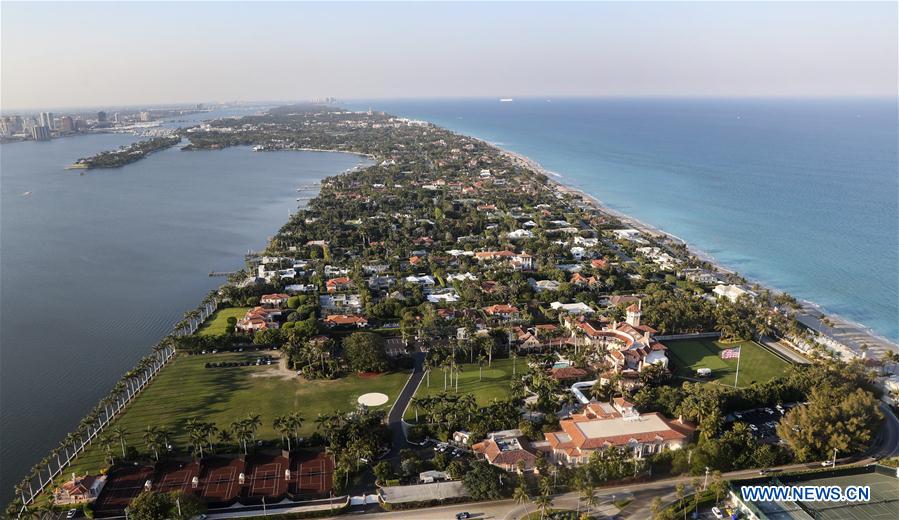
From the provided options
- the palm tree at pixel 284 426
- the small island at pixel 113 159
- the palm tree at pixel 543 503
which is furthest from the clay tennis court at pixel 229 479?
the small island at pixel 113 159

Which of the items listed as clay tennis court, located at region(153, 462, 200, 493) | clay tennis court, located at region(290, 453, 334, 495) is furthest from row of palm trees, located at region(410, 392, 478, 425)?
clay tennis court, located at region(153, 462, 200, 493)

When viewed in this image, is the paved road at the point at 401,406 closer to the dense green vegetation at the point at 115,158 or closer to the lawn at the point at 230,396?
the lawn at the point at 230,396

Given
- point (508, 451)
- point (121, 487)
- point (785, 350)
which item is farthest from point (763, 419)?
point (121, 487)

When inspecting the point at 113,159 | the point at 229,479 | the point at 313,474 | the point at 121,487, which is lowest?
the point at 313,474

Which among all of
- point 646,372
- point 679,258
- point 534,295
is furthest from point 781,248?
point 646,372

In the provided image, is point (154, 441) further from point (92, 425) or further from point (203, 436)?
point (92, 425)

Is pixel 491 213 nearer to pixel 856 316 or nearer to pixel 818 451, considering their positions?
pixel 856 316

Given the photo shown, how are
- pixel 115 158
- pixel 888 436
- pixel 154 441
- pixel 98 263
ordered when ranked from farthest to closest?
1. pixel 115 158
2. pixel 98 263
3. pixel 888 436
4. pixel 154 441
